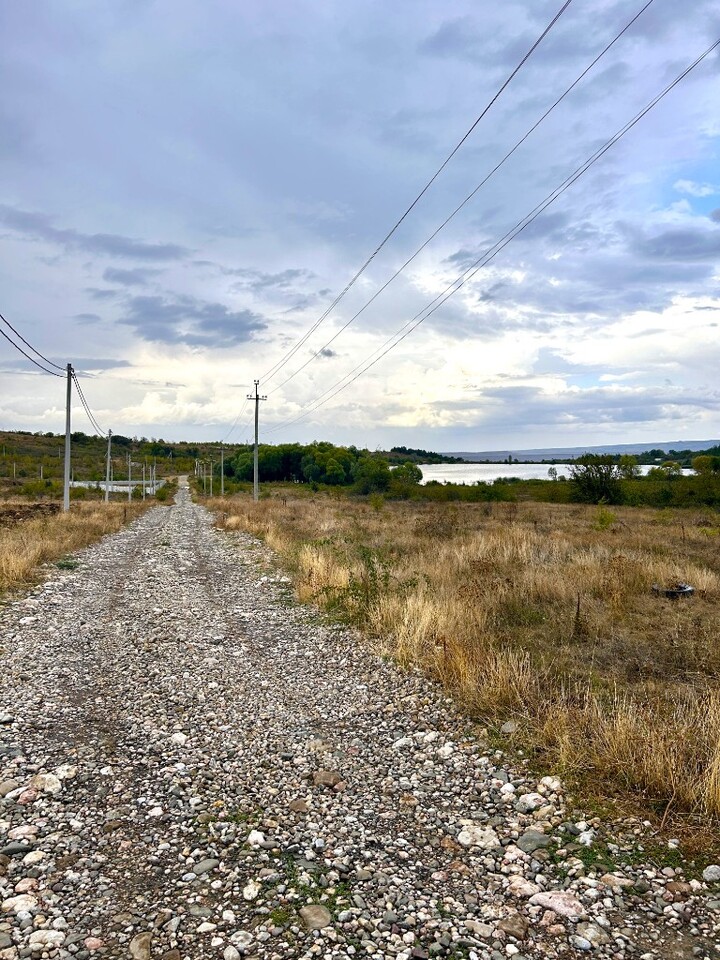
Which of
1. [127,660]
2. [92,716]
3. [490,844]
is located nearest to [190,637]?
[127,660]

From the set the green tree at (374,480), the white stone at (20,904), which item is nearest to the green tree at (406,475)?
the green tree at (374,480)

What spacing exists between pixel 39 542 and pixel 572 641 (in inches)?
648

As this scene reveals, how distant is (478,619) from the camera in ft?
29.7

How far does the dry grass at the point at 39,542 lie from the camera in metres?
14.2

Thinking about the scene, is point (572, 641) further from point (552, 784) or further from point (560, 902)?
point (560, 902)

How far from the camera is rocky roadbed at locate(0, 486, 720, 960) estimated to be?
335 centimetres

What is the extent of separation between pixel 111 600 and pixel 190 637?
3876mm

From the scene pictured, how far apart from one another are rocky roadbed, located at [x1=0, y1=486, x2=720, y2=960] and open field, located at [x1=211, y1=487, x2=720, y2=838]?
17.7 inches

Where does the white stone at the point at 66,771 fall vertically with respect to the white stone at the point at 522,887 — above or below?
below

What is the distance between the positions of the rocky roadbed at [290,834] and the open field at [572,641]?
45cm

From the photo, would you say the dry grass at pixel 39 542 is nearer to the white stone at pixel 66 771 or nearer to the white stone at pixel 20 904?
the white stone at pixel 66 771

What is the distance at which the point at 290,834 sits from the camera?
14.2ft

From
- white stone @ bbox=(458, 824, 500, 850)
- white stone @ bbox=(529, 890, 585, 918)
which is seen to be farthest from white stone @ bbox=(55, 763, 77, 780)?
white stone @ bbox=(529, 890, 585, 918)

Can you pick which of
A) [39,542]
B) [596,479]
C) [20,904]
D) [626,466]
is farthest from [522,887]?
[626,466]
